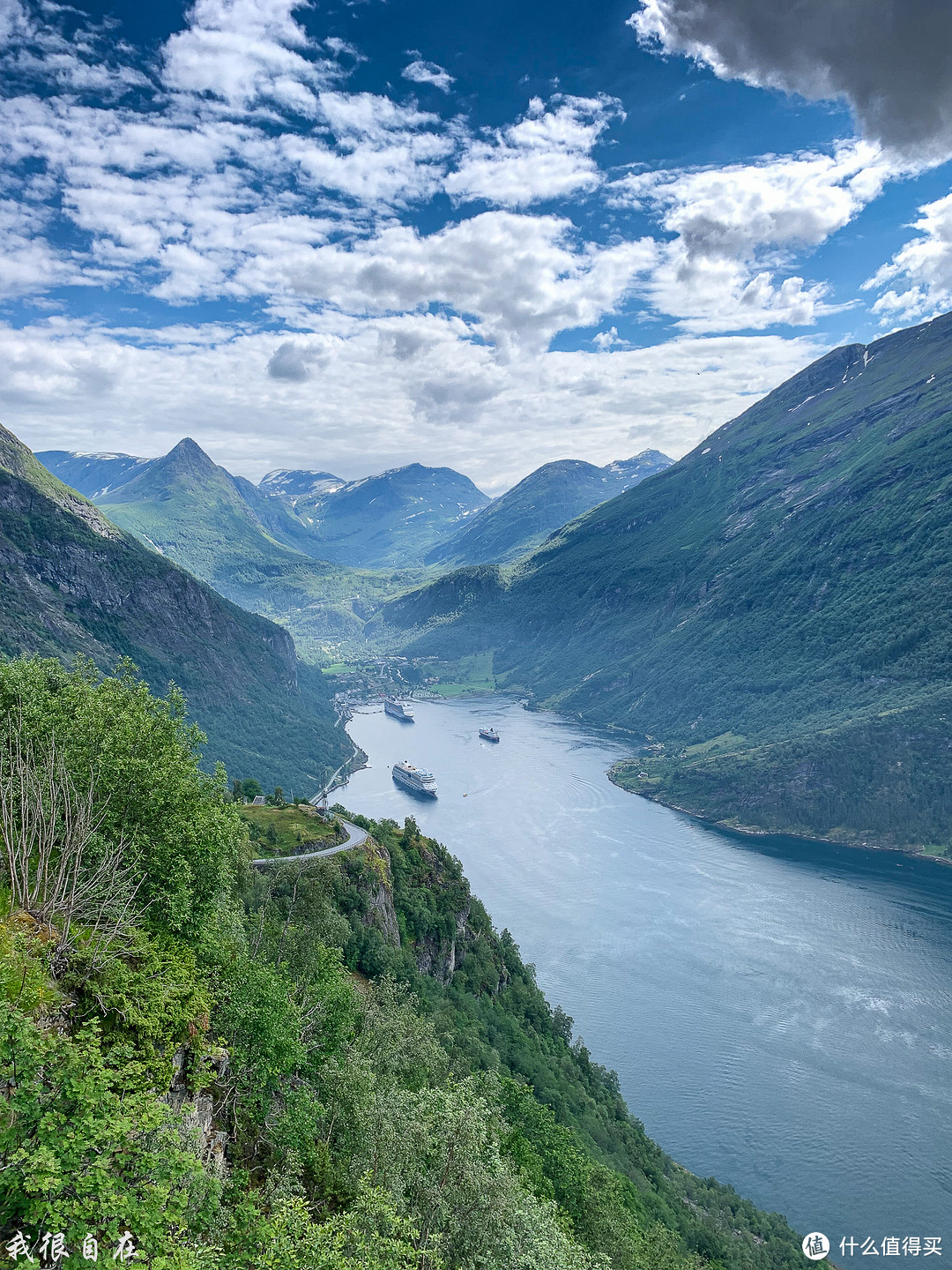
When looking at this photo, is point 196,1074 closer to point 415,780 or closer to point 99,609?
point 415,780

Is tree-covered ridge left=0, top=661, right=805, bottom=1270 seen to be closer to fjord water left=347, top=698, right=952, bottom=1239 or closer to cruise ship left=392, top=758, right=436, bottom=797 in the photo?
fjord water left=347, top=698, right=952, bottom=1239

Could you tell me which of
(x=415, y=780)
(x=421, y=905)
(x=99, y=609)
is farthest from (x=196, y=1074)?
(x=99, y=609)

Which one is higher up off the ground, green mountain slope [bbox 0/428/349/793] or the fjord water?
green mountain slope [bbox 0/428/349/793]

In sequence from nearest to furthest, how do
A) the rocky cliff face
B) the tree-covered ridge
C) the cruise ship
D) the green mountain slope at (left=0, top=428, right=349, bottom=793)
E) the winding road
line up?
the tree-covered ridge, the winding road, the rocky cliff face, the green mountain slope at (left=0, top=428, right=349, bottom=793), the cruise ship

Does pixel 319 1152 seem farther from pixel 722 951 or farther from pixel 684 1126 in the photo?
pixel 722 951

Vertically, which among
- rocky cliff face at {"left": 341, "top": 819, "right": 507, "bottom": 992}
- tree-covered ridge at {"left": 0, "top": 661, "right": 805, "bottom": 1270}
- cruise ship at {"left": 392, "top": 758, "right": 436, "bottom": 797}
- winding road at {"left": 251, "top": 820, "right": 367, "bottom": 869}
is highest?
tree-covered ridge at {"left": 0, "top": 661, "right": 805, "bottom": 1270}

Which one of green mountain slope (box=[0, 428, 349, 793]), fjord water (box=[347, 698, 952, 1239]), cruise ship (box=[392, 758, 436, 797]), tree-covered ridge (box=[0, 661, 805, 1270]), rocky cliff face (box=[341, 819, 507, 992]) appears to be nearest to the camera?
tree-covered ridge (box=[0, 661, 805, 1270])

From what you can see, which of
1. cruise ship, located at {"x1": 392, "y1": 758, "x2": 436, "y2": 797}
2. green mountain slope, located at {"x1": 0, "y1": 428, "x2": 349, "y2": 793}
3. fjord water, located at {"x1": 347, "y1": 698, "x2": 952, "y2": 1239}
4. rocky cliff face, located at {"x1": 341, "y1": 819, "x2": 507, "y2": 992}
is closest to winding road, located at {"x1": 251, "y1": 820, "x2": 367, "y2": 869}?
rocky cliff face, located at {"x1": 341, "y1": 819, "x2": 507, "y2": 992}
